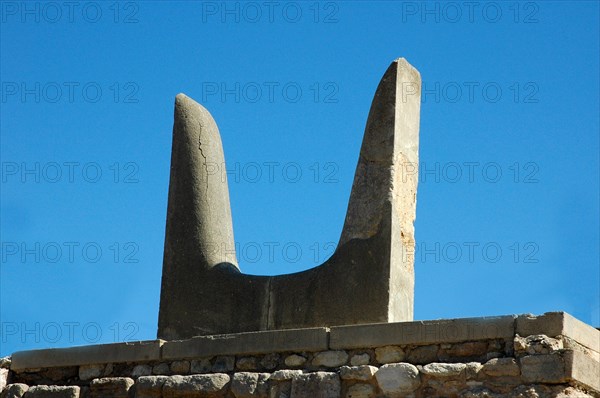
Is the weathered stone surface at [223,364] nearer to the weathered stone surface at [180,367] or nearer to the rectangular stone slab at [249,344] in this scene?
the rectangular stone slab at [249,344]

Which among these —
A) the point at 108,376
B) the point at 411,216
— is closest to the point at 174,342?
the point at 108,376

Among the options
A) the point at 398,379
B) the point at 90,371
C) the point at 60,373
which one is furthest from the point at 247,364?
the point at 60,373

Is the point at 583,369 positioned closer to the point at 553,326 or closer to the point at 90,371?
the point at 553,326

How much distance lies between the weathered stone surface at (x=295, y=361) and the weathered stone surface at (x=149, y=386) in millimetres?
1102

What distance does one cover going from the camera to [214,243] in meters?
9.79

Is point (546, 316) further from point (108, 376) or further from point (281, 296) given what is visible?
point (108, 376)

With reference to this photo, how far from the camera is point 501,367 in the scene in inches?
303

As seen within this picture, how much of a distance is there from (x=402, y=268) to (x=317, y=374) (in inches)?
43.7

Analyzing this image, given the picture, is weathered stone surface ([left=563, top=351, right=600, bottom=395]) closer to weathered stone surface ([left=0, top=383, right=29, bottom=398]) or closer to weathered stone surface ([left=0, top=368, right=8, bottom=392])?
weathered stone surface ([left=0, top=383, right=29, bottom=398])

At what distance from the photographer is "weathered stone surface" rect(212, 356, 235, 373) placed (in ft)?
29.1

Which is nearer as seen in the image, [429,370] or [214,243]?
[429,370]

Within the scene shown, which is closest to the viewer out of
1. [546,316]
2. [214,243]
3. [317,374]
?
[546,316]

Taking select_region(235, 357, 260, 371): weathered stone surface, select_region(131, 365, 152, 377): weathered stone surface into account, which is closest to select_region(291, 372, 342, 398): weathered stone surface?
select_region(235, 357, 260, 371): weathered stone surface

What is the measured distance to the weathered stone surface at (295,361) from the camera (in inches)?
335
